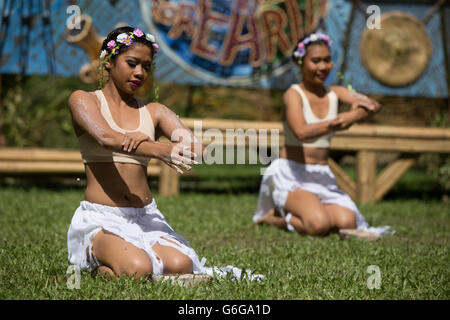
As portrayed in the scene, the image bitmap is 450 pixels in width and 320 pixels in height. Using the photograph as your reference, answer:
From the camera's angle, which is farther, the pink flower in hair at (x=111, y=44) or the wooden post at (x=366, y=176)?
the wooden post at (x=366, y=176)

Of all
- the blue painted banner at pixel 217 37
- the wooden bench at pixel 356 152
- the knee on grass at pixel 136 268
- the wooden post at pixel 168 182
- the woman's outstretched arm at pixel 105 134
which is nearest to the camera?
the woman's outstretched arm at pixel 105 134

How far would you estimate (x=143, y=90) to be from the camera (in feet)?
27.7

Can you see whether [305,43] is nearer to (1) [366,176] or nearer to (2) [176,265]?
(2) [176,265]

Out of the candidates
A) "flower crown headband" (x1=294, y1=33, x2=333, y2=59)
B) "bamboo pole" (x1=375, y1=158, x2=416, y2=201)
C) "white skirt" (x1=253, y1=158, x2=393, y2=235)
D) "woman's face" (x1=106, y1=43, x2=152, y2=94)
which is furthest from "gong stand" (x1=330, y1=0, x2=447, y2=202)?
"woman's face" (x1=106, y1=43, x2=152, y2=94)

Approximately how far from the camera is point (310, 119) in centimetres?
486

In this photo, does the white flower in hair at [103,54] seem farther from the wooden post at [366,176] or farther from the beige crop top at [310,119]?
the wooden post at [366,176]

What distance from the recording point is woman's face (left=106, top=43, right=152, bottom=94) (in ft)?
9.96

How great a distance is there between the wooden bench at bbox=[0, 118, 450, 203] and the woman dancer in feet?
13.2

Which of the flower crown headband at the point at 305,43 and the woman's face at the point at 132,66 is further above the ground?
the flower crown headband at the point at 305,43

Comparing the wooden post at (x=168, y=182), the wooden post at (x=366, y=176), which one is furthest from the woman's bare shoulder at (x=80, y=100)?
the wooden post at (x=366, y=176)

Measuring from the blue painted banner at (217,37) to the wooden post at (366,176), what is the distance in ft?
6.29

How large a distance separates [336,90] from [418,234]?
4.78ft

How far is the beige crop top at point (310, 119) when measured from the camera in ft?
16.0

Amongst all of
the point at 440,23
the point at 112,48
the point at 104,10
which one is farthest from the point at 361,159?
the point at 112,48
